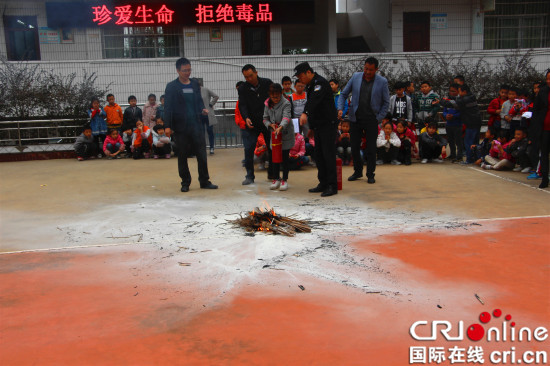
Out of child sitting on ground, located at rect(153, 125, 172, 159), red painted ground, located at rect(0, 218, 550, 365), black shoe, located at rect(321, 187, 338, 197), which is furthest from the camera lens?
child sitting on ground, located at rect(153, 125, 172, 159)

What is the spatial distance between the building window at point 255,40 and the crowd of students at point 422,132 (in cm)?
711

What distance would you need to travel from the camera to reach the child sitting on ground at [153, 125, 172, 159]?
12.9 m

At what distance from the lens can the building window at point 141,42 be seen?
19.0 metres

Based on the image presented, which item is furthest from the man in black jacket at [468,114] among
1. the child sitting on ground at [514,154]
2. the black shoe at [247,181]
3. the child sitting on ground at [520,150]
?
the black shoe at [247,181]

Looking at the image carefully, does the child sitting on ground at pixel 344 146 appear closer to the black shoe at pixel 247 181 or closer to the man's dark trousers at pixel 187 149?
the black shoe at pixel 247 181

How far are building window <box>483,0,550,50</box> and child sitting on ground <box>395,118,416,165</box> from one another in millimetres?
12447

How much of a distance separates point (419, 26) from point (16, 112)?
14207 millimetres

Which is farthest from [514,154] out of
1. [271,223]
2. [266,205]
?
[271,223]

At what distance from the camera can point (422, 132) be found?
439 inches

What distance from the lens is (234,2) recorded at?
18.9 m

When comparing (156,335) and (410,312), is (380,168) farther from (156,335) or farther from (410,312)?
(156,335)

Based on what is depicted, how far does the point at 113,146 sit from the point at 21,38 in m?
8.36

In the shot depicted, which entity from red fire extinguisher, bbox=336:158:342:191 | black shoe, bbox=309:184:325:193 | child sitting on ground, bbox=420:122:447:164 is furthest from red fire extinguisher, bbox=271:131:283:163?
child sitting on ground, bbox=420:122:447:164

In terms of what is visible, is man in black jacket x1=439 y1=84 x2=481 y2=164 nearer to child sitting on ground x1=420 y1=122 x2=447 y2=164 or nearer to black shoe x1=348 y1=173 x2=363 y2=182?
child sitting on ground x1=420 y1=122 x2=447 y2=164
